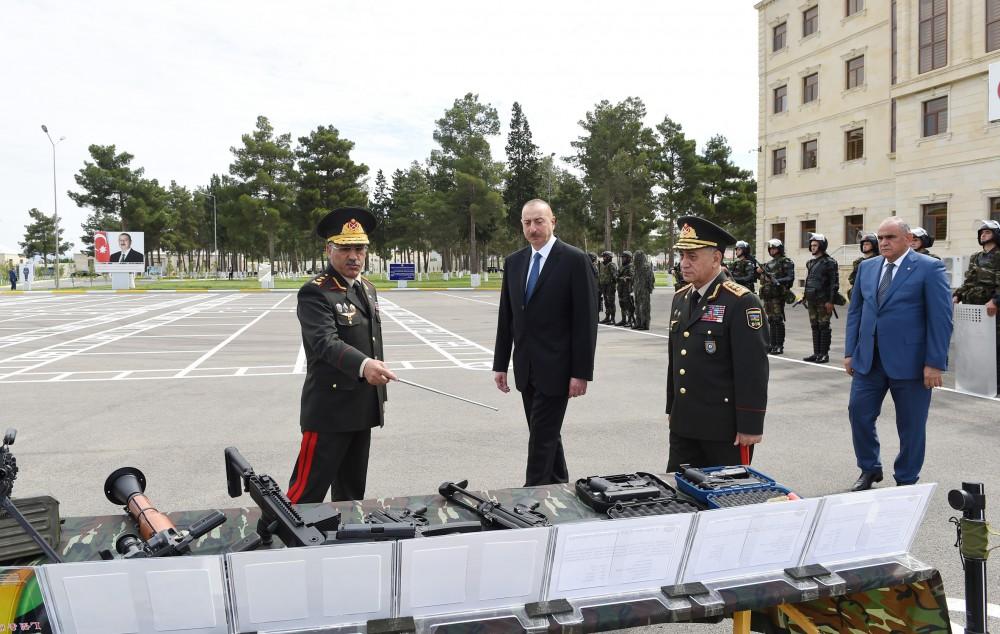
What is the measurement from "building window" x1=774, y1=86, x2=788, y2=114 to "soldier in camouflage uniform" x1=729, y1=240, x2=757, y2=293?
87.2 feet

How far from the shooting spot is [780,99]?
37.1 meters

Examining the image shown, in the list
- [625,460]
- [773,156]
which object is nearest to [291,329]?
[625,460]

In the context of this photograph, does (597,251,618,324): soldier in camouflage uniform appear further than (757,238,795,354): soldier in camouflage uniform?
Yes

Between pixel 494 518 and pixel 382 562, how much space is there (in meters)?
0.58

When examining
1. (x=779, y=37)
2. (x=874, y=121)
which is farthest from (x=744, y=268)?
(x=779, y=37)

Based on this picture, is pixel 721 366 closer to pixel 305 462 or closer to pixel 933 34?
pixel 305 462

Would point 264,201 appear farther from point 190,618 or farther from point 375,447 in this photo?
point 190,618

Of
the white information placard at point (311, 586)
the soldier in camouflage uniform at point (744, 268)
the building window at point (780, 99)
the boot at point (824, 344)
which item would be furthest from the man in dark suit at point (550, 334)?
the building window at point (780, 99)

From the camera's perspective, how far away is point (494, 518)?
2391 millimetres

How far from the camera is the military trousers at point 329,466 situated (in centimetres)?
361

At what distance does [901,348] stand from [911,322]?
0.71 ft

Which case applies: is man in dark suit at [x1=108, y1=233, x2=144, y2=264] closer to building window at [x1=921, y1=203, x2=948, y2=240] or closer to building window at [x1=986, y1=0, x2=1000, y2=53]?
building window at [x1=921, y1=203, x2=948, y2=240]

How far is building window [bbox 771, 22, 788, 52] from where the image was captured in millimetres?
36312

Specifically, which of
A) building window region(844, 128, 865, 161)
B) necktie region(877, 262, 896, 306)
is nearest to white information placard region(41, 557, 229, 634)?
necktie region(877, 262, 896, 306)
